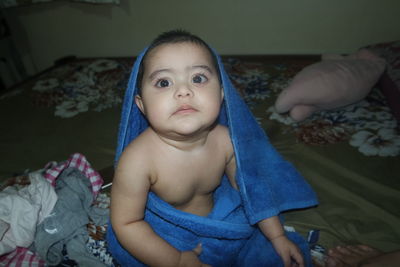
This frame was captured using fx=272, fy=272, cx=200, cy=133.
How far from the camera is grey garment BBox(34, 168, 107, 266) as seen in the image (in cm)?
75

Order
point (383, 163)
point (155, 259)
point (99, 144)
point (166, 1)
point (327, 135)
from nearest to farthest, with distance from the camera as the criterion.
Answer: point (155, 259) → point (383, 163) → point (327, 135) → point (99, 144) → point (166, 1)

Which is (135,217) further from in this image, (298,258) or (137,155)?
(298,258)

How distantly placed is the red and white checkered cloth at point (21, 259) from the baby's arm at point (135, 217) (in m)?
0.27

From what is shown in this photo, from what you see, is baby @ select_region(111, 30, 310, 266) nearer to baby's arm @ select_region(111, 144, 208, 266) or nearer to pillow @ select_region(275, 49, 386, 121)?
baby's arm @ select_region(111, 144, 208, 266)

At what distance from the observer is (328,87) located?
1.13m

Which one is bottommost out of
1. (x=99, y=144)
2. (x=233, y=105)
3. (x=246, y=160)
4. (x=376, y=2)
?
(x=99, y=144)

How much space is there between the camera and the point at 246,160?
78 centimetres

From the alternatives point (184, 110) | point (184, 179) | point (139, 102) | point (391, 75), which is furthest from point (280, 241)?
point (391, 75)

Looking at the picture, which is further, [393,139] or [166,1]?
[166,1]

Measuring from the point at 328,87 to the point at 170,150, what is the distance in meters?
0.77

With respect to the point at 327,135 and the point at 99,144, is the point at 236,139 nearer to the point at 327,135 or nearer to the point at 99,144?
the point at 327,135

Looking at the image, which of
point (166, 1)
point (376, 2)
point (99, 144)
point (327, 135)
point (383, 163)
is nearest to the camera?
point (383, 163)

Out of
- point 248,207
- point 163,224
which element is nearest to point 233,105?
point 248,207

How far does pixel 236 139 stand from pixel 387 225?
1.56 ft
